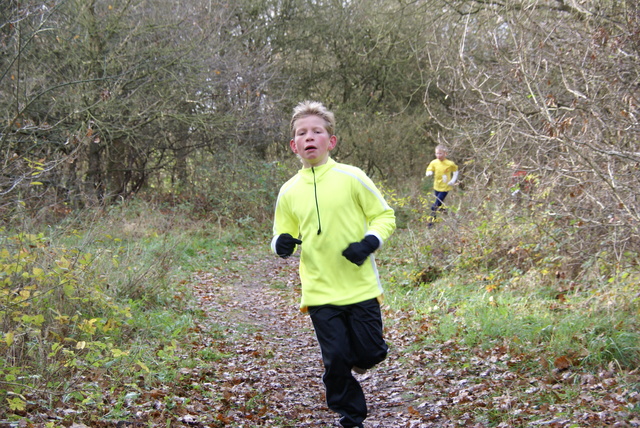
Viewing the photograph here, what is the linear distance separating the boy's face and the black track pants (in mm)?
999

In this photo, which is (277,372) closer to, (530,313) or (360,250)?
(360,250)

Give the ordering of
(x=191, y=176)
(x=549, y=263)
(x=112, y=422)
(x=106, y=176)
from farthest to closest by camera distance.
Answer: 1. (x=191, y=176)
2. (x=106, y=176)
3. (x=549, y=263)
4. (x=112, y=422)

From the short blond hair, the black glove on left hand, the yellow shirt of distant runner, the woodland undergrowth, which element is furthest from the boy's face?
the yellow shirt of distant runner

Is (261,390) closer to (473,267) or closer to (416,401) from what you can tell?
(416,401)

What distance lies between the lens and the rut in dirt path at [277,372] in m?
4.65

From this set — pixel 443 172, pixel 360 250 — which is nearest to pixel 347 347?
pixel 360 250

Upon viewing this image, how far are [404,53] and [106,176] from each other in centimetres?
990

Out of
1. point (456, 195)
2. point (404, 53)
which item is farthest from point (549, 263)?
point (404, 53)

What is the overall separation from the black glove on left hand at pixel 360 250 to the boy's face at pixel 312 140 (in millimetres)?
662

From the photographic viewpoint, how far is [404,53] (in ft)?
63.9

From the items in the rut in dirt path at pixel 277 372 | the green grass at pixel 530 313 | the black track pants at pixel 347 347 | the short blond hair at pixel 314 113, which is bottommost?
the rut in dirt path at pixel 277 372

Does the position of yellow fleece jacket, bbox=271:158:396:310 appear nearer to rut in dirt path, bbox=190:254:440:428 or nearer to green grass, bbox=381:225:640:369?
rut in dirt path, bbox=190:254:440:428

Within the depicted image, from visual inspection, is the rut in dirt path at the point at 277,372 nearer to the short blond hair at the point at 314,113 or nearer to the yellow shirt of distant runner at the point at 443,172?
the short blond hair at the point at 314,113

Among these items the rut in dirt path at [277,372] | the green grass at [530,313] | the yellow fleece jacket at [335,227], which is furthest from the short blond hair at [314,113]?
the green grass at [530,313]
